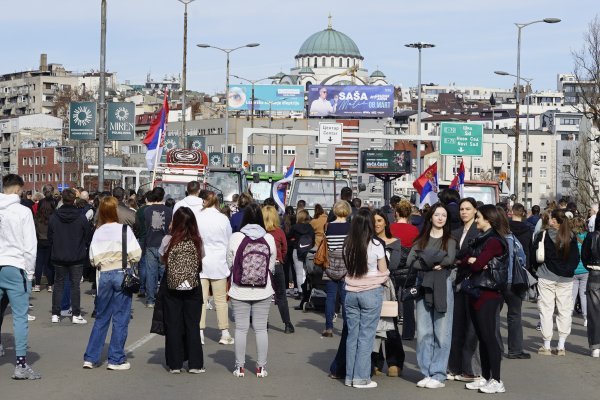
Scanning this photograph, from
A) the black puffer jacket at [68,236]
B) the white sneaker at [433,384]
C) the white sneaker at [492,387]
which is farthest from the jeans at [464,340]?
the black puffer jacket at [68,236]

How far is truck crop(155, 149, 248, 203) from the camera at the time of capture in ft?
121

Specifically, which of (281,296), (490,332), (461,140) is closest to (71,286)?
(281,296)

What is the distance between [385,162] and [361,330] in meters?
38.3

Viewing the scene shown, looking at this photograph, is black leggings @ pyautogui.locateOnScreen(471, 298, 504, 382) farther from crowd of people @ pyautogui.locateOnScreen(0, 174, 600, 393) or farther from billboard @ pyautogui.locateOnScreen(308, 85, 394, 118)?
billboard @ pyautogui.locateOnScreen(308, 85, 394, 118)

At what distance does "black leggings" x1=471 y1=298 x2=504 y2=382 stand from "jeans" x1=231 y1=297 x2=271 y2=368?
6.77 ft

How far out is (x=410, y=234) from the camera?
15570mm

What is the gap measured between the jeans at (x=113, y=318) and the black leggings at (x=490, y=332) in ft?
11.5

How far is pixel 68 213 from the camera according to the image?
57.7ft

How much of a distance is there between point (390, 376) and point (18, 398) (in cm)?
383

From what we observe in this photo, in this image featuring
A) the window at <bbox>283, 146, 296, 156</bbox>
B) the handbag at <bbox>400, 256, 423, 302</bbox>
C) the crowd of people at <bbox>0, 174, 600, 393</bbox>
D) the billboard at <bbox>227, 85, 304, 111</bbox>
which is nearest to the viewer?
the crowd of people at <bbox>0, 174, 600, 393</bbox>

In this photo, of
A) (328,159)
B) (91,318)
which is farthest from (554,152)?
(91,318)

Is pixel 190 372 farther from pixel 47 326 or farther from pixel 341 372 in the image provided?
pixel 47 326

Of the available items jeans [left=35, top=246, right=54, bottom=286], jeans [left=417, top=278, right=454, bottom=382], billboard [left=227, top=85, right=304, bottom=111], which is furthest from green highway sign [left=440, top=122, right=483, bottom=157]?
billboard [left=227, top=85, right=304, bottom=111]

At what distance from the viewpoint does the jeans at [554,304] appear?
15086 mm
